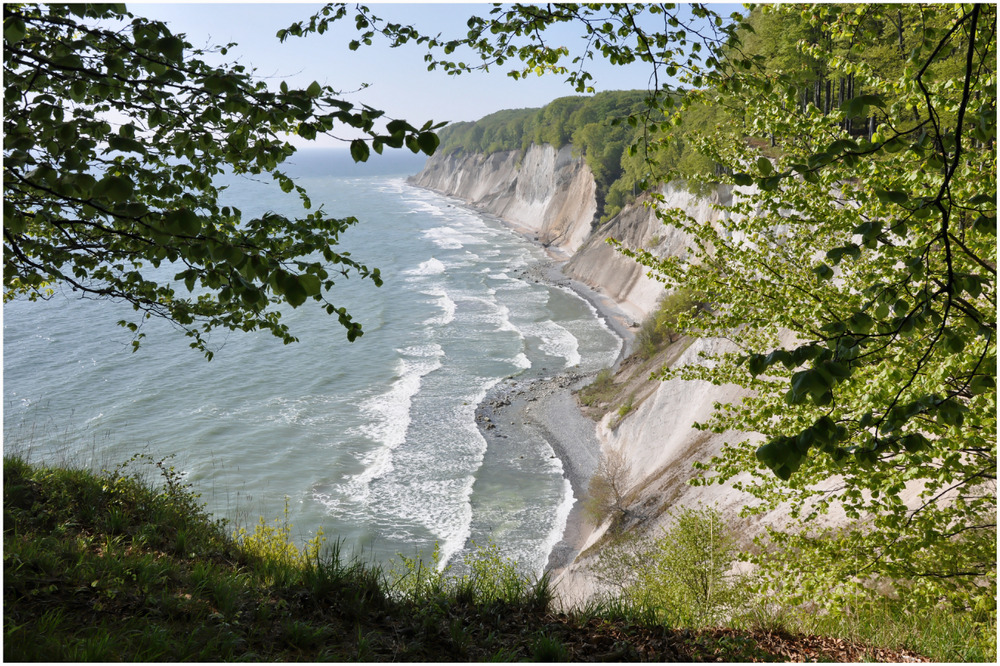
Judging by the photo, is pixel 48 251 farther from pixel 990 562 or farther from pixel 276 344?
Answer: pixel 276 344

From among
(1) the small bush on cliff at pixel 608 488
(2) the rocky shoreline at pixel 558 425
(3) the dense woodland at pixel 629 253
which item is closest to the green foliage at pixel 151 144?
(3) the dense woodland at pixel 629 253

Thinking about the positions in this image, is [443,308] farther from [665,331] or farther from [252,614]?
[252,614]

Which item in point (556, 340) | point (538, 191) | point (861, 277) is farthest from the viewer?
point (538, 191)

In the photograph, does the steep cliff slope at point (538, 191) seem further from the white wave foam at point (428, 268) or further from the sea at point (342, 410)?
the sea at point (342, 410)

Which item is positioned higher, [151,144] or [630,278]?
[151,144]

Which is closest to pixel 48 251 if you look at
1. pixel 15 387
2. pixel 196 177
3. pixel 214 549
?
pixel 196 177

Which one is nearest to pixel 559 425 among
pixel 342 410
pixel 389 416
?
pixel 389 416
